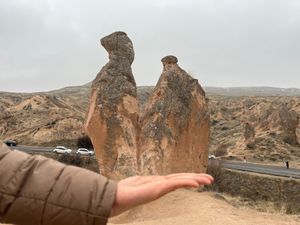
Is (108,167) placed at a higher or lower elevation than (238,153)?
higher

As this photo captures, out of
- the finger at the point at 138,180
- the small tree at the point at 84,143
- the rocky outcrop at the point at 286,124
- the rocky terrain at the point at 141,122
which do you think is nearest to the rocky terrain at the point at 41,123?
the small tree at the point at 84,143

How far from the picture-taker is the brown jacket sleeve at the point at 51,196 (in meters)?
1.24

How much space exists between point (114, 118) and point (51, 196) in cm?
1366

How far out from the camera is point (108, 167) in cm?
1494

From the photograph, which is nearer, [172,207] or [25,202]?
[25,202]

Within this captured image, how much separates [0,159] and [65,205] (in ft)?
0.65

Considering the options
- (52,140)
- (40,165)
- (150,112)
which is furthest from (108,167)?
(52,140)

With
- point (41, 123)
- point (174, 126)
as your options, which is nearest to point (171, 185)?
point (174, 126)

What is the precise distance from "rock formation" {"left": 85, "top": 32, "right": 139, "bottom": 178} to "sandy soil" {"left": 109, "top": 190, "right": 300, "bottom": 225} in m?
1.52

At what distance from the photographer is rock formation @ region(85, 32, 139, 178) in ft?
48.6

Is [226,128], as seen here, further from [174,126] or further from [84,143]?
[174,126]

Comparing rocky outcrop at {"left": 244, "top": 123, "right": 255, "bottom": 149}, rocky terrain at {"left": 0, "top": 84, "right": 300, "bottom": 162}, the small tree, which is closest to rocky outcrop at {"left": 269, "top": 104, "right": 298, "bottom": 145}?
rocky terrain at {"left": 0, "top": 84, "right": 300, "bottom": 162}

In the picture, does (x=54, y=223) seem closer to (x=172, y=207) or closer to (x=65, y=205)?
(x=65, y=205)

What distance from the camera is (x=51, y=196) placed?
124cm
